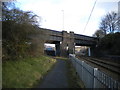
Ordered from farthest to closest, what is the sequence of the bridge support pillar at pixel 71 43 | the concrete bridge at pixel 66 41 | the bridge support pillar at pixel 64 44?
the bridge support pillar at pixel 71 43 → the bridge support pillar at pixel 64 44 → the concrete bridge at pixel 66 41

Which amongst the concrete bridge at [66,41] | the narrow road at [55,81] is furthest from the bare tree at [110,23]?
the narrow road at [55,81]

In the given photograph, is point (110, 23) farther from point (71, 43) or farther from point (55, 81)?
point (55, 81)

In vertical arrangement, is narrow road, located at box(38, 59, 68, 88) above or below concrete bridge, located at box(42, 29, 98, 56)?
below

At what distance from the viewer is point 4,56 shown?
12109mm

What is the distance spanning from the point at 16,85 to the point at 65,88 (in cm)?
244

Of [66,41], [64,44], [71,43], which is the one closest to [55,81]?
[64,44]

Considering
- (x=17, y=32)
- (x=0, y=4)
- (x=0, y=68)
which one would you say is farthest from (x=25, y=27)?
(x=0, y=68)

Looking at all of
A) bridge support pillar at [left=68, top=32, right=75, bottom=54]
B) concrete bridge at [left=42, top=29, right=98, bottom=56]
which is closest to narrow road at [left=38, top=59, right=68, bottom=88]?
concrete bridge at [left=42, top=29, right=98, bottom=56]

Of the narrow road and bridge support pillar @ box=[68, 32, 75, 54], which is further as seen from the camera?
bridge support pillar @ box=[68, 32, 75, 54]

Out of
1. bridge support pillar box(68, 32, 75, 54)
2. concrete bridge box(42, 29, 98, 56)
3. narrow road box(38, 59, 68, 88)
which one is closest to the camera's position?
narrow road box(38, 59, 68, 88)

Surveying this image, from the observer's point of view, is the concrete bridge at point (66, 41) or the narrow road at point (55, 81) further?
the concrete bridge at point (66, 41)

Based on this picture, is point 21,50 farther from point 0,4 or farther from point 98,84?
point 98,84

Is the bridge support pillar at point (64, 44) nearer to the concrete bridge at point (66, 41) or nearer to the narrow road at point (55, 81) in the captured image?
the concrete bridge at point (66, 41)

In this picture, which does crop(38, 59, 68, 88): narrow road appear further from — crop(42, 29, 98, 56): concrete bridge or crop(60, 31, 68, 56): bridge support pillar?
crop(60, 31, 68, 56): bridge support pillar
